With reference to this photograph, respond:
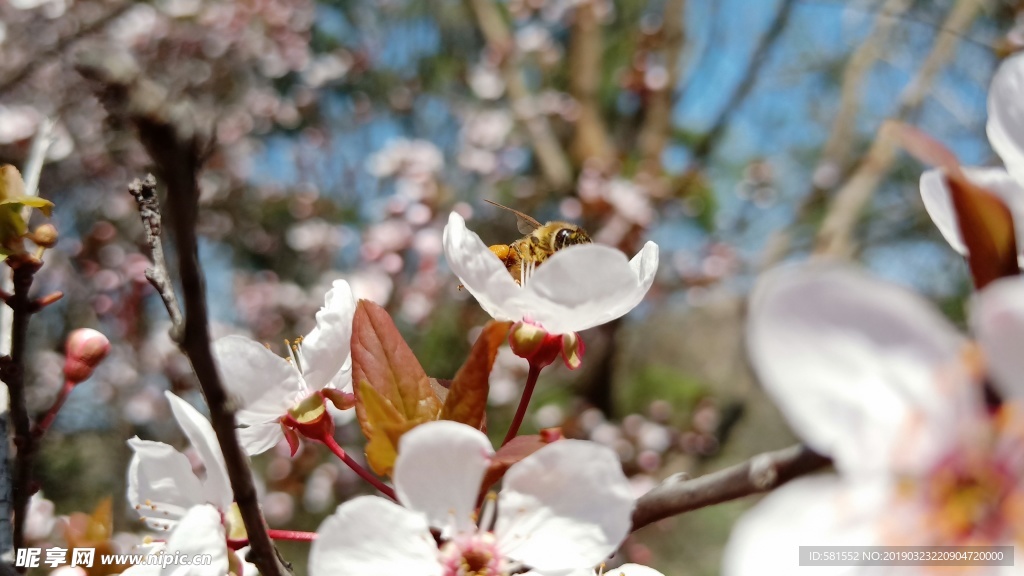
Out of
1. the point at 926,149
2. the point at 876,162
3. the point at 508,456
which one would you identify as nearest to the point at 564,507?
the point at 508,456

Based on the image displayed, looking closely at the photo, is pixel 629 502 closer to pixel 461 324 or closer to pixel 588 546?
pixel 588 546

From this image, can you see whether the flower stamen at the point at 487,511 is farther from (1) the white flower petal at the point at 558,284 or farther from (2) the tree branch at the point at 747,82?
(2) the tree branch at the point at 747,82

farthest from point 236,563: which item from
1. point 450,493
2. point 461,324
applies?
point 461,324

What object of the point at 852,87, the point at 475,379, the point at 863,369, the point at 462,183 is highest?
the point at 863,369

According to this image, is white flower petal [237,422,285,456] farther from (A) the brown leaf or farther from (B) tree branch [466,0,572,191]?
(B) tree branch [466,0,572,191]

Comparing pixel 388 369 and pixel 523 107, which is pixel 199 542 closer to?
pixel 388 369

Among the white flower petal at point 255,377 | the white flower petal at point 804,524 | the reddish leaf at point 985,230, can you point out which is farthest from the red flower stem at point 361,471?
the reddish leaf at point 985,230

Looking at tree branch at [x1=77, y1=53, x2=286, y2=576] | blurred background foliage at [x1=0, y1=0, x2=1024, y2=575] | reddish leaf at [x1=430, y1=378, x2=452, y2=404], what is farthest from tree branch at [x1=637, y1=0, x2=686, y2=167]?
tree branch at [x1=77, y1=53, x2=286, y2=576]
